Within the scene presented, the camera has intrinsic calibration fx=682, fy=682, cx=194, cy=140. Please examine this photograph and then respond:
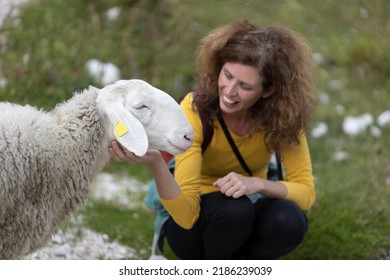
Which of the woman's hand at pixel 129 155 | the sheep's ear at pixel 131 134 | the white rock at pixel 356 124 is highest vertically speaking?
the sheep's ear at pixel 131 134

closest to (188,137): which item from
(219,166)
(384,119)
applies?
(219,166)

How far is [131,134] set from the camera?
2.39m

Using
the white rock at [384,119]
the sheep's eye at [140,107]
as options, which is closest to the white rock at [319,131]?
the white rock at [384,119]

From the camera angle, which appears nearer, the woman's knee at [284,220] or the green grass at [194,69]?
the woman's knee at [284,220]

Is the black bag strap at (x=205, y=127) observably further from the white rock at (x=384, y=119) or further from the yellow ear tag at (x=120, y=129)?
the white rock at (x=384, y=119)

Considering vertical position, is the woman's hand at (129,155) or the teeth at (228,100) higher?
the teeth at (228,100)

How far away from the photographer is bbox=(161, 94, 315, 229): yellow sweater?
2.83 m

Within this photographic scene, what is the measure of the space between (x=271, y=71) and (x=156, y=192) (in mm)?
777

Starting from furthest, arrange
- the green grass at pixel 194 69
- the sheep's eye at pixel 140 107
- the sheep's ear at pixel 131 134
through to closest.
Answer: the green grass at pixel 194 69, the sheep's eye at pixel 140 107, the sheep's ear at pixel 131 134

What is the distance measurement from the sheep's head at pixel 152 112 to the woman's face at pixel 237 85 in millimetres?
259

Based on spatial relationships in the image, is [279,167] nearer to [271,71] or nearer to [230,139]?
[230,139]

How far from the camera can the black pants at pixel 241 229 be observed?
2838mm
